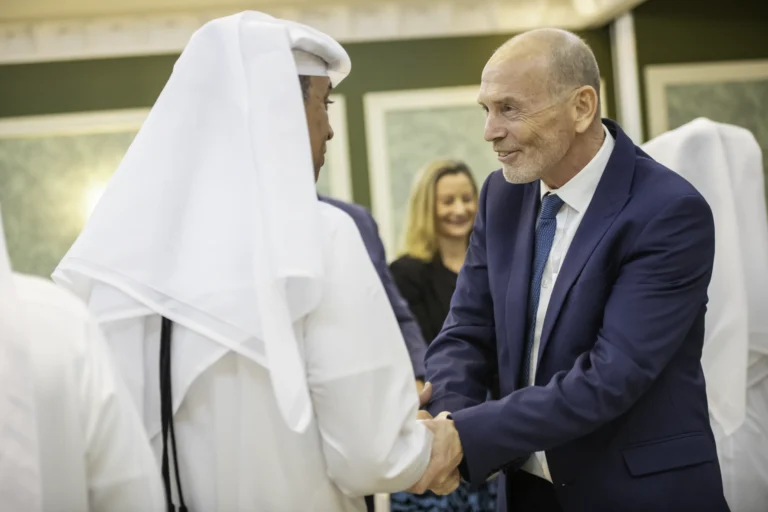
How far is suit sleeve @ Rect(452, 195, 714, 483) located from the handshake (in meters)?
0.14

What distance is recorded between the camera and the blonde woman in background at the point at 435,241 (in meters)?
4.70

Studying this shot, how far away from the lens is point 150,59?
6.90 metres

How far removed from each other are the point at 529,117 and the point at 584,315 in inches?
21.1

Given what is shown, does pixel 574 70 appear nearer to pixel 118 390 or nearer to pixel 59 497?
pixel 118 390

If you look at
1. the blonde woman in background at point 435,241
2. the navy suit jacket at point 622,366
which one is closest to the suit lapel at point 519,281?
the navy suit jacket at point 622,366

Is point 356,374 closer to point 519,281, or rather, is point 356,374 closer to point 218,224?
point 218,224

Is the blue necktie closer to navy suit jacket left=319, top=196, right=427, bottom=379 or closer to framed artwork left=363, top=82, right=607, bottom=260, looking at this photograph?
navy suit jacket left=319, top=196, right=427, bottom=379

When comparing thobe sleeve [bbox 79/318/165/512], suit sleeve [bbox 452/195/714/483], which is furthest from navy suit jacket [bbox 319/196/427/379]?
thobe sleeve [bbox 79/318/165/512]

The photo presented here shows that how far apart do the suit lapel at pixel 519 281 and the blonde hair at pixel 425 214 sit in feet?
7.66

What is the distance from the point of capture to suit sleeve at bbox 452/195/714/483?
220 centimetres

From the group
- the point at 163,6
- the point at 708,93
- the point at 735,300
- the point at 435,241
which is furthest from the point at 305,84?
the point at 708,93

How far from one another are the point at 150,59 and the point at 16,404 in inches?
227

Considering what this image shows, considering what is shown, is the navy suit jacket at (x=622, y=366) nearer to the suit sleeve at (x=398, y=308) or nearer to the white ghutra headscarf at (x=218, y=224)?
the white ghutra headscarf at (x=218, y=224)

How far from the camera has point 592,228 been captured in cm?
228
